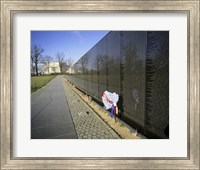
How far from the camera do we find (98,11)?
10.0ft

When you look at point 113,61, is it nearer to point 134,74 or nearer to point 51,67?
point 134,74

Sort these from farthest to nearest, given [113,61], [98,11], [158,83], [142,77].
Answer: [113,61] → [142,77] → [158,83] → [98,11]

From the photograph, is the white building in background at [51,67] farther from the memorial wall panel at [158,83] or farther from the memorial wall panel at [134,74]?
the memorial wall panel at [158,83]

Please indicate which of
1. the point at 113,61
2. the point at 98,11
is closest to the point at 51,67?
the point at 113,61

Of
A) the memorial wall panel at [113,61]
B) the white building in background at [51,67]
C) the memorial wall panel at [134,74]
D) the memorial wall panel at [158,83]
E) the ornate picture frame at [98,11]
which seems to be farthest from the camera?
the memorial wall panel at [113,61]

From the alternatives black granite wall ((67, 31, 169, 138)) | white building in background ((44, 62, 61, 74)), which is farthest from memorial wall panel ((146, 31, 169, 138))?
white building in background ((44, 62, 61, 74))

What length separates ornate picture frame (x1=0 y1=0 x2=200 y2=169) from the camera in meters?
3.04

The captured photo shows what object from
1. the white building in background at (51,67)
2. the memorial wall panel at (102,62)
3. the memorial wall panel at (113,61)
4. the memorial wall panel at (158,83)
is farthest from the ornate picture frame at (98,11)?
the memorial wall panel at (102,62)

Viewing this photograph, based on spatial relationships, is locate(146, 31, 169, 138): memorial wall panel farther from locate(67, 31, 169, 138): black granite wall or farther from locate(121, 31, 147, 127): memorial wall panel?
locate(121, 31, 147, 127): memorial wall panel

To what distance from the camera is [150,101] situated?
3.85 metres

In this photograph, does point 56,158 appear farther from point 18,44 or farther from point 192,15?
point 192,15

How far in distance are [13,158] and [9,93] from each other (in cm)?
111

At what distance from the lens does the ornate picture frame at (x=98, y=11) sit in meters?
3.04

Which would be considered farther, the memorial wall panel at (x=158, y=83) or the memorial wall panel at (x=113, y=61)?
the memorial wall panel at (x=113, y=61)
